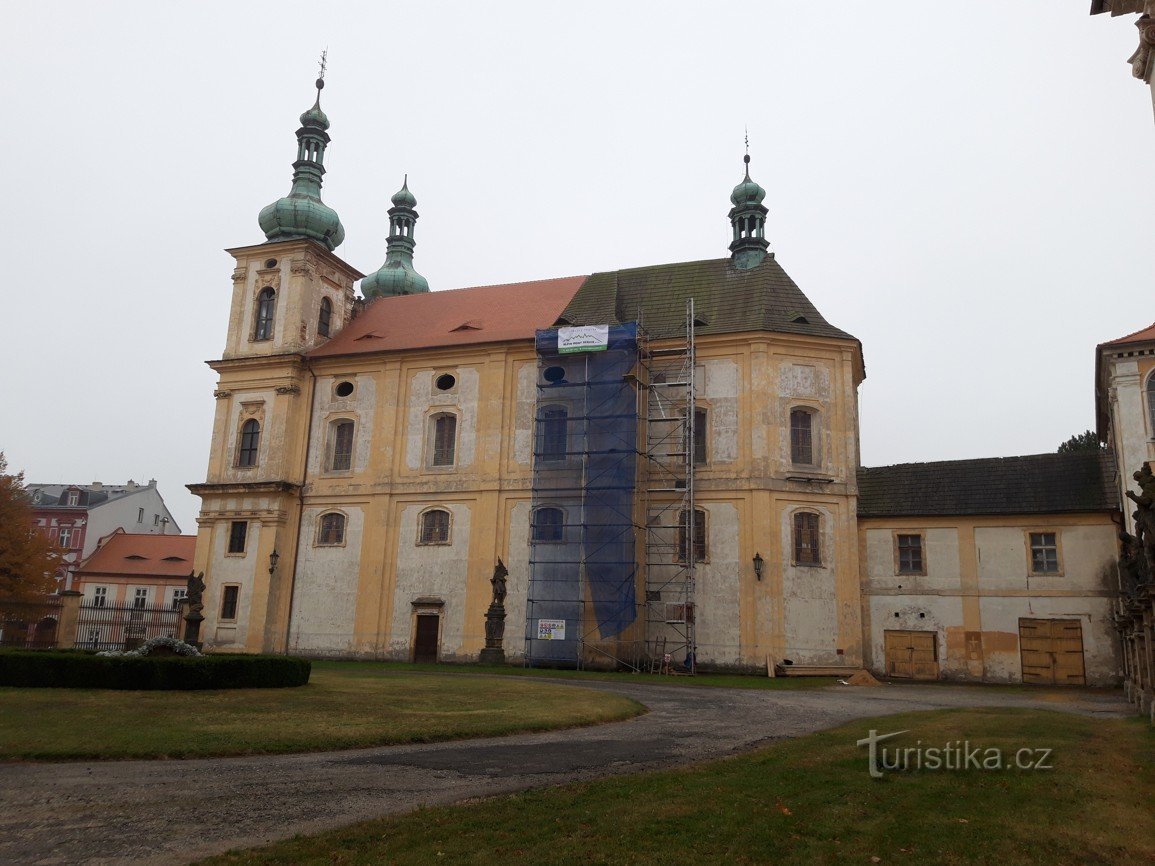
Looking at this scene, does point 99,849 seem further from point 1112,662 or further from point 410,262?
point 410,262

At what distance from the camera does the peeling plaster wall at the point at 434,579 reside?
3192 cm

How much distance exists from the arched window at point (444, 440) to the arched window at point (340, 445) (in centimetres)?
351

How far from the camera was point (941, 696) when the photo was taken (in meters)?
21.3

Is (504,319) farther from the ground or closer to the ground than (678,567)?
farther from the ground

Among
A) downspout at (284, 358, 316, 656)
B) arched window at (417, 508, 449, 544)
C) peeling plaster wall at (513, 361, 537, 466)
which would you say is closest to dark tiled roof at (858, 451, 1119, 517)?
peeling plaster wall at (513, 361, 537, 466)

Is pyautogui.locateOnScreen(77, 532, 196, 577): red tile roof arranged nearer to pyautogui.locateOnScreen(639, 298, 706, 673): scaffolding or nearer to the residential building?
the residential building

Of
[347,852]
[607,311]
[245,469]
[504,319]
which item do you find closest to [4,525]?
[245,469]

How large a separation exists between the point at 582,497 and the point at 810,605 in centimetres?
824

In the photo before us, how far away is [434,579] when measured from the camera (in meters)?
32.7

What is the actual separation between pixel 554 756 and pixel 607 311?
24942 millimetres

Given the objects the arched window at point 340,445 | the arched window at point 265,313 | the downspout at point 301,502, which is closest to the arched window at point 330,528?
the downspout at point 301,502

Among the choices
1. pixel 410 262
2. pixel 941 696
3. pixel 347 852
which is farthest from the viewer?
pixel 410 262

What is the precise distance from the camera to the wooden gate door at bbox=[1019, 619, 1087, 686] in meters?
26.9

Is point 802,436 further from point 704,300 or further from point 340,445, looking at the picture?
point 340,445
